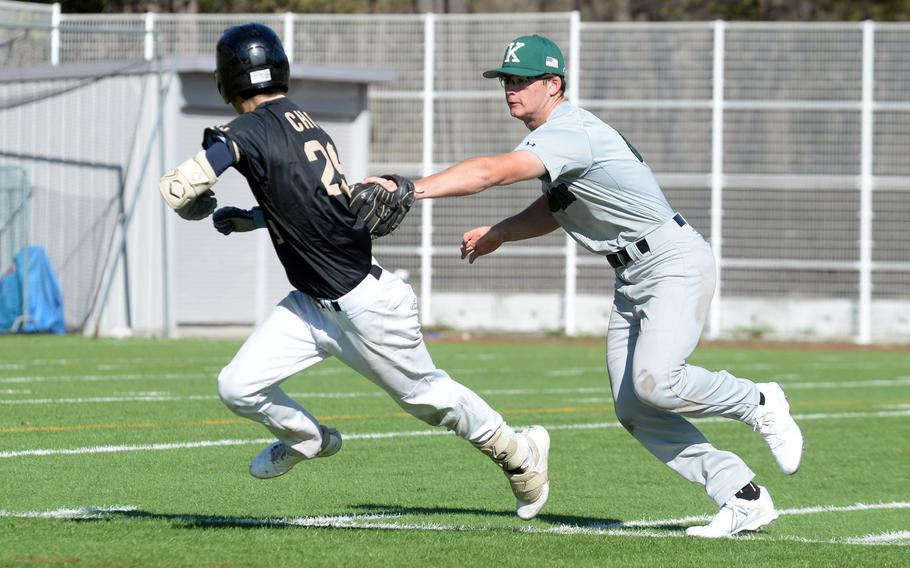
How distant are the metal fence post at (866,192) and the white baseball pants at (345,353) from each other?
19.8m

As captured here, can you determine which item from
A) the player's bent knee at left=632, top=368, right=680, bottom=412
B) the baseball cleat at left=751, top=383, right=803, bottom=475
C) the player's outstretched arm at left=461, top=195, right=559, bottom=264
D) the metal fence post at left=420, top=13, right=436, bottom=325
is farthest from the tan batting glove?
the metal fence post at left=420, top=13, right=436, bottom=325

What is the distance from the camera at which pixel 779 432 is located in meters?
7.23

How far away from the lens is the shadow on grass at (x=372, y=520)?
6.80 m

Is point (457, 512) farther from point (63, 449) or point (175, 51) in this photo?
point (175, 51)

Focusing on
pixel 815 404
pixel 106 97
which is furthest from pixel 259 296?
pixel 815 404

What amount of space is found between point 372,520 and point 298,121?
6.03 feet

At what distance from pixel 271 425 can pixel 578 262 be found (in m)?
19.3

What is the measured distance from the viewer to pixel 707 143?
2598cm

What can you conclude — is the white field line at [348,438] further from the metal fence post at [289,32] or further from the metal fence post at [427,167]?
the metal fence post at [289,32]

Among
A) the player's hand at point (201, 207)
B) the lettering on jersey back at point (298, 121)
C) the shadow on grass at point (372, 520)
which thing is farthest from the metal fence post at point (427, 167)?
the player's hand at point (201, 207)

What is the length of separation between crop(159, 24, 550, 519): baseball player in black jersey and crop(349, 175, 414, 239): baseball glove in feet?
1.46

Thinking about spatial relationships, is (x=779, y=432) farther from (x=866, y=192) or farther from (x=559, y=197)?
(x=866, y=192)

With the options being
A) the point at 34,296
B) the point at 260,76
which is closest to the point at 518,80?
the point at 260,76

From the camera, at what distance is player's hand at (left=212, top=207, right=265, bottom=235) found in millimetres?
6871
